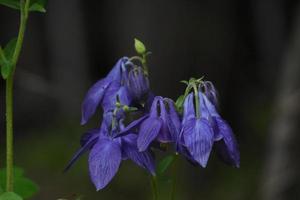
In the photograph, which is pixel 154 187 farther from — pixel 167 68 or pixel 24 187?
pixel 167 68

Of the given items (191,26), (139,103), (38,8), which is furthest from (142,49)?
(191,26)

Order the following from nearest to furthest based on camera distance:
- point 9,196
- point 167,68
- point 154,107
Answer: point 9,196, point 154,107, point 167,68

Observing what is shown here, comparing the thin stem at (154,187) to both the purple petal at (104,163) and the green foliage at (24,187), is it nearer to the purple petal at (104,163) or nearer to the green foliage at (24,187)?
the purple petal at (104,163)

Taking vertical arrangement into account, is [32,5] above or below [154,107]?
above

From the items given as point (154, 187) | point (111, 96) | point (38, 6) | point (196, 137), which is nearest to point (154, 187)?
point (154, 187)

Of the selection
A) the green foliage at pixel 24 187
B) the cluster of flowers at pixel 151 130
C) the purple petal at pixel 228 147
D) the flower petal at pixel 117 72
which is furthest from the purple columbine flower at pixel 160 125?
the green foliage at pixel 24 187

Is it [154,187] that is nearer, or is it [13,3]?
[154,187]

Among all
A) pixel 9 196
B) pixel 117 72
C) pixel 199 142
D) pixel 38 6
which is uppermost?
pixel 38 6
